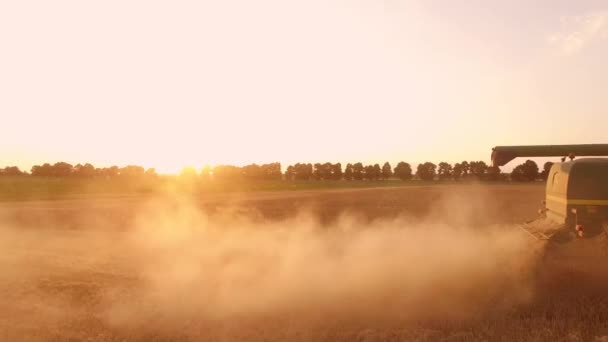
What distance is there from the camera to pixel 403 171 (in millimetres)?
117000

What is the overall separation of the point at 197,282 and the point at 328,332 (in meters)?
3.57

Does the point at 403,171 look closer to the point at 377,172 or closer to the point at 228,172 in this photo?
the point at 377,172

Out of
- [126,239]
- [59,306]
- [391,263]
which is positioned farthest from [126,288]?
[126,239]

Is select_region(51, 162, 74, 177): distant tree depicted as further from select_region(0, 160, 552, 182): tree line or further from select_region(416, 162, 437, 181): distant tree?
select_region(416, 162, 437, 181): distant tree

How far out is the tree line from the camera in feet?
286

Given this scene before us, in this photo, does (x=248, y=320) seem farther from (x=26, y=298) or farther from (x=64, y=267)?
(x=64, y=267)

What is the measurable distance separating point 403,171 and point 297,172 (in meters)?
28.6

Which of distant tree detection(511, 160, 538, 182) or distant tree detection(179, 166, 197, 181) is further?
distant tree detection(179, 166, 197, 181)

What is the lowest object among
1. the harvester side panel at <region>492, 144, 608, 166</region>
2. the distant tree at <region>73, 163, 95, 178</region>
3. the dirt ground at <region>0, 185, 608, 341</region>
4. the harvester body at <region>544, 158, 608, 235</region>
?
the dirt ground at <region>0, 185, 608, 341</region>

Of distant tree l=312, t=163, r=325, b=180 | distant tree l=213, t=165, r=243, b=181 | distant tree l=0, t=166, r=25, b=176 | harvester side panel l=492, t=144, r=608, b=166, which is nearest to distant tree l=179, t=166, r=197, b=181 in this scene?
distant tree l=213, t=165, r=243, b=181

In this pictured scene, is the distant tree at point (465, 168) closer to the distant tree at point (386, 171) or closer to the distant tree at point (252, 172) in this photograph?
the distant tree at point (386, 171)

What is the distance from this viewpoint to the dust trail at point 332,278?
7035 millimetres

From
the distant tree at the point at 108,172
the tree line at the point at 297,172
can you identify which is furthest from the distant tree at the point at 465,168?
the distant tree at the point at 108,172

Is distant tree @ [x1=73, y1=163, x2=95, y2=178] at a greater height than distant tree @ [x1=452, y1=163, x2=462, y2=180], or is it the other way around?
distant tree @ [x1=73, y1=163, x2=95, y2=178]
